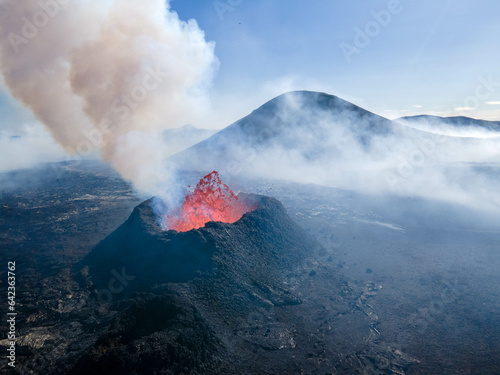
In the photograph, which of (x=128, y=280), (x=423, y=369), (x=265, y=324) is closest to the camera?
(x=423, y=369)

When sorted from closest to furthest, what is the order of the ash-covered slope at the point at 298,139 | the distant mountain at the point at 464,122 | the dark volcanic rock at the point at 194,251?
1. the dark volcanic rock at the point at 194,251
2. the ash-covered slope at the point at 298,139
3. the distant mountain at the point at 464,122

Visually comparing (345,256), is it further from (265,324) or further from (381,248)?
(265,324)

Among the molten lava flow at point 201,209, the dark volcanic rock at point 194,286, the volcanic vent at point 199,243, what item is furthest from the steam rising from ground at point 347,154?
the molten lava flow at point 201,209

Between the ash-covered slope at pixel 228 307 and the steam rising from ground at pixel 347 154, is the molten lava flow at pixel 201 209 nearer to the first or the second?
the ash-covered slope at pixel 228 307

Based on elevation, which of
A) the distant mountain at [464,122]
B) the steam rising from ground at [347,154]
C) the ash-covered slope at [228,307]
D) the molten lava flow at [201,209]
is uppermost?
the distant mountain at [464,122]

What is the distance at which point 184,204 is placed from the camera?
14.9m

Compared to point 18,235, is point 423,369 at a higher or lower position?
lower

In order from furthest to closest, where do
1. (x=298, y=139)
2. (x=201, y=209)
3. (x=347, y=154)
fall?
(x=298, y=139) → (x=347, y=154) → (x=201, y=209)

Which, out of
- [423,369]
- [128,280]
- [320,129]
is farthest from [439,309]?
[320,129]

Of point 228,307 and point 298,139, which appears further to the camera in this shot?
point 298,139

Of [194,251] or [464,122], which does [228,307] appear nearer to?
[194,251]

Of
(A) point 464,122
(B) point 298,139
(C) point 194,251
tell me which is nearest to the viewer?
(C) point 194,251

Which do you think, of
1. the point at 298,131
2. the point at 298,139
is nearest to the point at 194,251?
the point at 298,139

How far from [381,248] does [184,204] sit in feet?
40.7
